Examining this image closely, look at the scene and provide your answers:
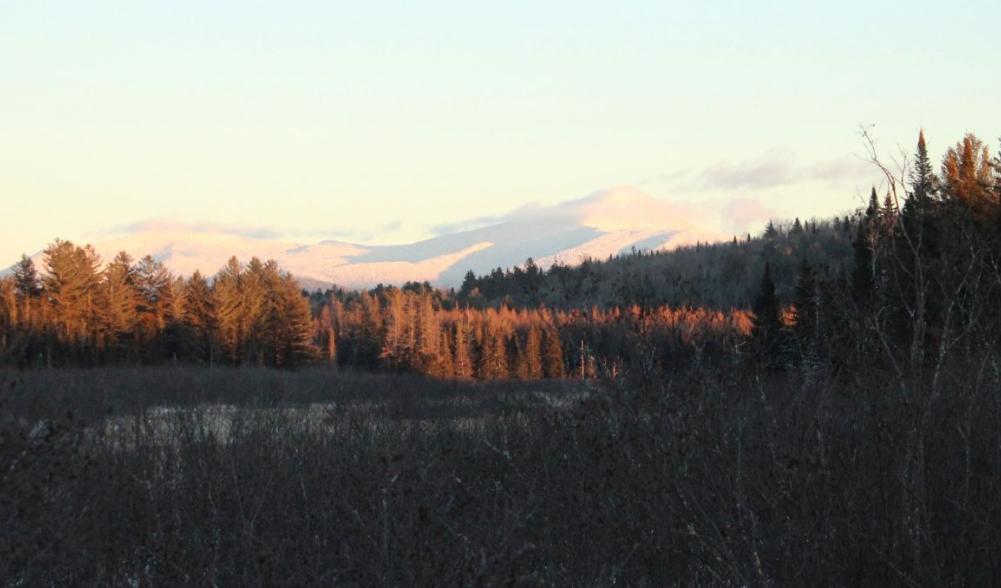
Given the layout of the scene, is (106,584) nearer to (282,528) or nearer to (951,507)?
(282,528)

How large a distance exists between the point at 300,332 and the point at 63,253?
16.2 m

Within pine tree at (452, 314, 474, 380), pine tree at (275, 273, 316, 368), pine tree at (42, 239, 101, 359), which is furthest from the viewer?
pine tree at (452, 314, 474, 380)

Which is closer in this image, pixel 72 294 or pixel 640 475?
pixel 640 475

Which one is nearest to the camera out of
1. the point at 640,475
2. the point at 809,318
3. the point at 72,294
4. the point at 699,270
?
the point at 640,475

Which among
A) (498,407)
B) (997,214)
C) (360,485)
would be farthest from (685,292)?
(997,214)

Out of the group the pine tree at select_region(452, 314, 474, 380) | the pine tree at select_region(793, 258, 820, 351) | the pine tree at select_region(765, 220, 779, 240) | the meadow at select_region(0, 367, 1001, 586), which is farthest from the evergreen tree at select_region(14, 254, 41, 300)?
the pine tree at select_region(765, 220, 779, 240)

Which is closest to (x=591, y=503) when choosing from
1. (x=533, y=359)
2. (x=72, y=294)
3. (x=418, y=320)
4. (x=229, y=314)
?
(x=72, y=294)

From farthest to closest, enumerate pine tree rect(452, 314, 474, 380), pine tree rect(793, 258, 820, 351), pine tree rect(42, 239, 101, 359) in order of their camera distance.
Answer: pine tree rect(452, 314, 474, 380)
pine tree rect(42, 239, 101, 359)
pine tree rect(793, 258, 820, 351)

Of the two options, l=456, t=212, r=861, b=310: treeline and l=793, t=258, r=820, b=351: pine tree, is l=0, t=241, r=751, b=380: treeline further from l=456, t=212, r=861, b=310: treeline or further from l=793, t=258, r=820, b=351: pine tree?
l=456, t=212, r=861, b=310: treeline

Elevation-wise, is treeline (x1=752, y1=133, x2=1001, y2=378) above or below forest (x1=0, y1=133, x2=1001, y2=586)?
above

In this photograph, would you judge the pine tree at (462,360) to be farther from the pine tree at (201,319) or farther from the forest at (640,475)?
the forest at (640,475)

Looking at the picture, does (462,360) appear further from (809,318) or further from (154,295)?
(809,318)

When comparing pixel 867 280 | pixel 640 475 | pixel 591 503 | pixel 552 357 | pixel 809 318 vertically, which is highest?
pixel 867 280

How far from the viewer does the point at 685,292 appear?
9.98m
